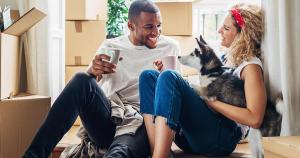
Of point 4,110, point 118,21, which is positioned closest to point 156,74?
point 4,110

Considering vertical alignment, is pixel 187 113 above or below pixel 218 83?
below

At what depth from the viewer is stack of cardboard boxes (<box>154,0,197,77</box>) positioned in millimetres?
2711

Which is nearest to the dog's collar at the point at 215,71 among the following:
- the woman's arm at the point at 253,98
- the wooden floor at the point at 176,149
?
the woman's arm at the point at 253,98

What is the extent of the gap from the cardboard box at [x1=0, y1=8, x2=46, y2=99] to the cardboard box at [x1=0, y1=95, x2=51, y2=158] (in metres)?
0.07

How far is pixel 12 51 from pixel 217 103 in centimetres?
111

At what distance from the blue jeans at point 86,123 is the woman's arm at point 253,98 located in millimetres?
449

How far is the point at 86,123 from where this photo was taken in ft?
6.18

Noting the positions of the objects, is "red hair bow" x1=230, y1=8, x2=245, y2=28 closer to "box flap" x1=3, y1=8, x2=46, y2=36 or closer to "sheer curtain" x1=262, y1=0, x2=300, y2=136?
"sheer curtain" x1=262, y1=0, x2=300, y2=136

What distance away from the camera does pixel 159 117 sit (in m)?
1.64

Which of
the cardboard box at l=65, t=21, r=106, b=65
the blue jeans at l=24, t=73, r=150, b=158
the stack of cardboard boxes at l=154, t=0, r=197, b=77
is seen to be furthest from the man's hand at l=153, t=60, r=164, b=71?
the cardboard box at l=65, t=21, r=106, b=65

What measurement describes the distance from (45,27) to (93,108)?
729 millimetres

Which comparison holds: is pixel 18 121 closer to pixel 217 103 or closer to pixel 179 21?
pixel 217 103

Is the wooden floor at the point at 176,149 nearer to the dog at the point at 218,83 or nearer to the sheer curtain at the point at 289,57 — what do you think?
the dog at the point at 218,83

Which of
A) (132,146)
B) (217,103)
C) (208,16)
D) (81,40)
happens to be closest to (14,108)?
(132,146)
